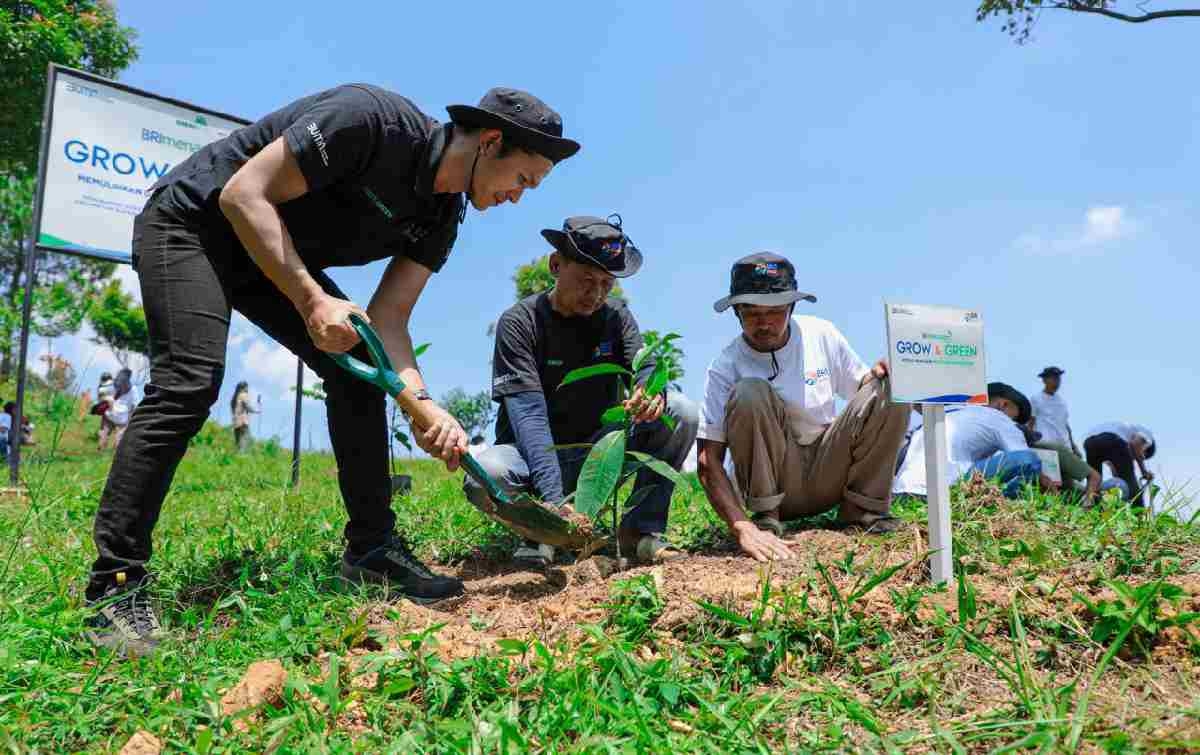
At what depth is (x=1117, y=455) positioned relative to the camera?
695 cm

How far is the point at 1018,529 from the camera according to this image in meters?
2.66

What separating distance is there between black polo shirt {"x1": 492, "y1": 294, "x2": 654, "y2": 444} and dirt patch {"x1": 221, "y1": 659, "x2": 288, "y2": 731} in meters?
1.47

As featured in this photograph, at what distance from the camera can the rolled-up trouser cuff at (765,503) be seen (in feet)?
9.55

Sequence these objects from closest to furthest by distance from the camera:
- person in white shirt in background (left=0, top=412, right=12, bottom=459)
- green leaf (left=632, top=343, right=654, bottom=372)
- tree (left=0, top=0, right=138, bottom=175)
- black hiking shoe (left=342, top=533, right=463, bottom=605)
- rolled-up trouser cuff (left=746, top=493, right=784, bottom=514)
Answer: black hiking shoe (left=342, top=533, right=463, bottom=605) → green leaf (left=632, top=343, right=654, bottom=372) → rolled-up trouser cuff (left=746, top=493, right=784, bottom=514) → person in white shirt in background (left=0, top=412, right=12, bottom=459) → tree (left=0, top=0, right=138, bottom=175)

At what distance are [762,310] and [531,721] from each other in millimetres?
1791

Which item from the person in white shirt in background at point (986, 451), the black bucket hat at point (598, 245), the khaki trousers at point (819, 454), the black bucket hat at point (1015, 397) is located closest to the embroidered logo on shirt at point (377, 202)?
the black bucket hat at point (598, 245)

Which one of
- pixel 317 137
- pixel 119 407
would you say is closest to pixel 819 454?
pixel 317 137

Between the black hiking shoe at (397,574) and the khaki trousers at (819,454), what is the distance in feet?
3.83

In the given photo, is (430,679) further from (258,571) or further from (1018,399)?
(1018,399)

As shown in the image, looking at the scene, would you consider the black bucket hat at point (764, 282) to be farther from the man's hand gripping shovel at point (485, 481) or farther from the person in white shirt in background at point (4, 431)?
the person in white shirt in background at point (4, 431)

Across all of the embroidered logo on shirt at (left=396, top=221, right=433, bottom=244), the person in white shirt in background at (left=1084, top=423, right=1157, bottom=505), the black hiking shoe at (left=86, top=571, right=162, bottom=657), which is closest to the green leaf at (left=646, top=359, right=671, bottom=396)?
the embroidered logo on shirt at (left=396, top=221, right=433, bottom=244)

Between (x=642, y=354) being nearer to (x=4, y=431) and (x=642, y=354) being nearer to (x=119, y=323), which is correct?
(x=4, y=431)

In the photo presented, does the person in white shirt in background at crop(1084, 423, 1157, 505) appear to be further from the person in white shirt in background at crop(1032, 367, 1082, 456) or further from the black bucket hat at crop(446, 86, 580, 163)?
the black bucket hat at crop(446, 86, 580, 163)

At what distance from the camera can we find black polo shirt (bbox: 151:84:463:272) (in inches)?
78.0
